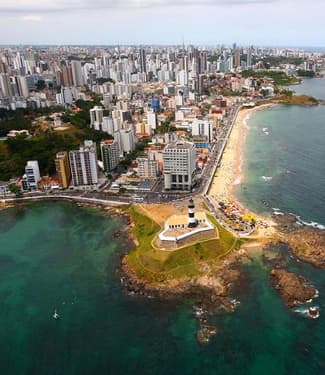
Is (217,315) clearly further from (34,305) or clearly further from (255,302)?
(34,305)

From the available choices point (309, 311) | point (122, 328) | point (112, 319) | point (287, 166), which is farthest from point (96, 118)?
point (309, 311)

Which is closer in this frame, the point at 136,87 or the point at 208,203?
the point at 208,203

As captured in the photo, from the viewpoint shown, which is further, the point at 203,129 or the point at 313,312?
the point at 203,129

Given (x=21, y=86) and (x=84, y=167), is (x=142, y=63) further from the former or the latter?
(x=84, y=167)

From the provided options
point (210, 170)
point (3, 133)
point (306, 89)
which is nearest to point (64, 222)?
point (210, 170)

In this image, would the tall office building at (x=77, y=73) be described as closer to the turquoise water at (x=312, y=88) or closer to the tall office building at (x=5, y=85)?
the tall office building at (x=5, y=85)

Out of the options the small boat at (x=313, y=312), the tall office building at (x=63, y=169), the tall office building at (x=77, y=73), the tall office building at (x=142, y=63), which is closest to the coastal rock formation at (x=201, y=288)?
the small boat at (x=313, y=312)
